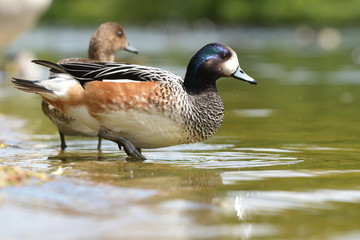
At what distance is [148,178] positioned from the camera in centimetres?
471

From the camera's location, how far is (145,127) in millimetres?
5418

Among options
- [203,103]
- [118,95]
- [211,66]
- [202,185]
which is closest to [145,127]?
[118,95]

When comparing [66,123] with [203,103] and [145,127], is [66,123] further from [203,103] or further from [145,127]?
[203,103]

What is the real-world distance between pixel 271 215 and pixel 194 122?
6.44 ft

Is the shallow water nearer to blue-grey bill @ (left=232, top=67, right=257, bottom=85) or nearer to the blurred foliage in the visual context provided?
blue-grey bill @ (left=232, top=67, right=257, bottom=85)

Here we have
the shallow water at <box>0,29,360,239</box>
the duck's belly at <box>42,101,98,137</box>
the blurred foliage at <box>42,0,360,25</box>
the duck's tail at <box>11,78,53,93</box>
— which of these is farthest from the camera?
the blurred foliage at <box>42,0,360,25</box>

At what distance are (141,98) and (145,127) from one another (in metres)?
0.23

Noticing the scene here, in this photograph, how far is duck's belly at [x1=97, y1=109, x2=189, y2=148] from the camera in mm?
5363

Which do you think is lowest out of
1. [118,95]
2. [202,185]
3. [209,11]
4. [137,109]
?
[202,185]

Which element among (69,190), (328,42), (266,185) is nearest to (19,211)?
(69,190)

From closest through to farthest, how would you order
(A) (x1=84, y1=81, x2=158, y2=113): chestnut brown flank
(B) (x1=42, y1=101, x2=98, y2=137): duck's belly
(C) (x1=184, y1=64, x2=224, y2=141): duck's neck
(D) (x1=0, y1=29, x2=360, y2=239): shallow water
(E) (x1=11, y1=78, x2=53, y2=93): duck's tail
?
1. (D) (x1=0, y1=29, x2=360, y2=239): shallow water
2. (A) (x1=84, y1=81, x2=158, y2=113): chestnut brown flank
3. (E) (x1=11, y1=78, x2=53, y2=93): duck's tail
4. (C) (x1=184, y1=64, x2=224, y2=141): duck's neck
5. (B) (x1=42, y1=101, x2=98, y2=137): duck's belly

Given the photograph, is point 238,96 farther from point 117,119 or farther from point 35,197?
point 35,197

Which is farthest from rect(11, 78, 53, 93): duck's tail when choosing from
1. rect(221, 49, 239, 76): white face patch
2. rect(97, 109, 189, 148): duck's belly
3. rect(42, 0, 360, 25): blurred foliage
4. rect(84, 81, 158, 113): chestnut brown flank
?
rect(42, 0, 360, 25): blurred foliage

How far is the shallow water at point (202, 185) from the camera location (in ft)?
11.0
